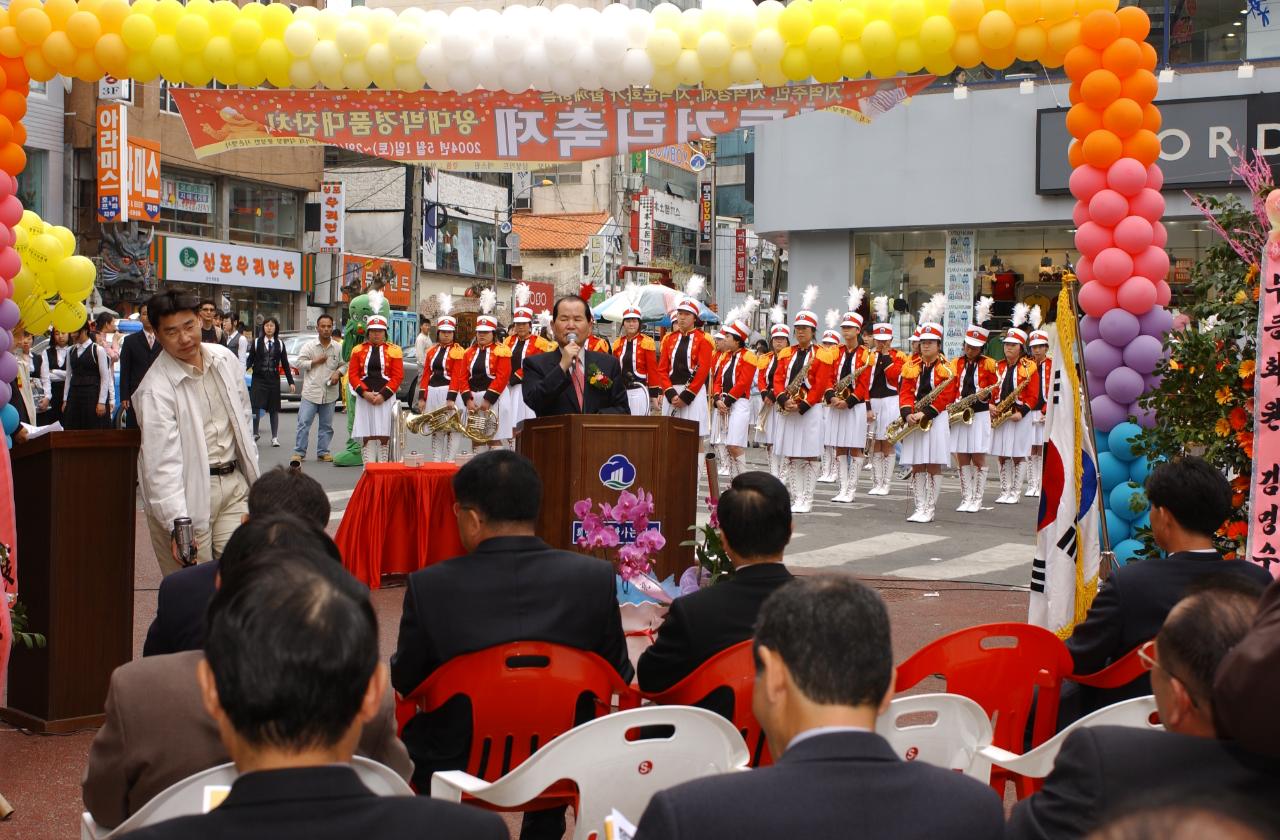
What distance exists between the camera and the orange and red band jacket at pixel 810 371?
15594 mm

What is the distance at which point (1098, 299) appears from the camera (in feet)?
25.2

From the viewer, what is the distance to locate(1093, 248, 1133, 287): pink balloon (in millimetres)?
7625

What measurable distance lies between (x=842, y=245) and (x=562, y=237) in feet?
114

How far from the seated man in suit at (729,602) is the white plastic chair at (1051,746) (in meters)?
0.74

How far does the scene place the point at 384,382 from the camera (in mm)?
16172

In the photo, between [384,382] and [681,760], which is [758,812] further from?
[384,382]

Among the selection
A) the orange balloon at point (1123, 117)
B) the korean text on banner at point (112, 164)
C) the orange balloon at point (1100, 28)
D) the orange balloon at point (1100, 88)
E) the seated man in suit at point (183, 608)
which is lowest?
the seated man in suit at point (183, 608)

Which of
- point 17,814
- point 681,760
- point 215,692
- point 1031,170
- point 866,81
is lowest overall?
point 17,814

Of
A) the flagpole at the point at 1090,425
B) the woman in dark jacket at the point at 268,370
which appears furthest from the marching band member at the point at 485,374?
the flagpole at the point at 1090,425

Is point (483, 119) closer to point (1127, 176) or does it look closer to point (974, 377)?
point (1127, 176)

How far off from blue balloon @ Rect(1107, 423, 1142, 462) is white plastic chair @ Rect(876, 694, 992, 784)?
168 inches

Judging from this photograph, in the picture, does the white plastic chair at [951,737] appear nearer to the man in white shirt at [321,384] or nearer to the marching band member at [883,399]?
the marching band member at [883,399]

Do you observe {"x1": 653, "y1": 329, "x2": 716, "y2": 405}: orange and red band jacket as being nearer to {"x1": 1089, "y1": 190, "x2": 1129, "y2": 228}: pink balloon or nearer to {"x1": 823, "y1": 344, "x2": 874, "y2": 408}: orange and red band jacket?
{"x1": 823, "y1": 344, "x2": 874, "y2": 408}: orange and red band jacket

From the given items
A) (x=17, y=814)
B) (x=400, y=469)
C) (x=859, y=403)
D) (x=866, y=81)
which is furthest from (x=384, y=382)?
(x=17, y=814)
